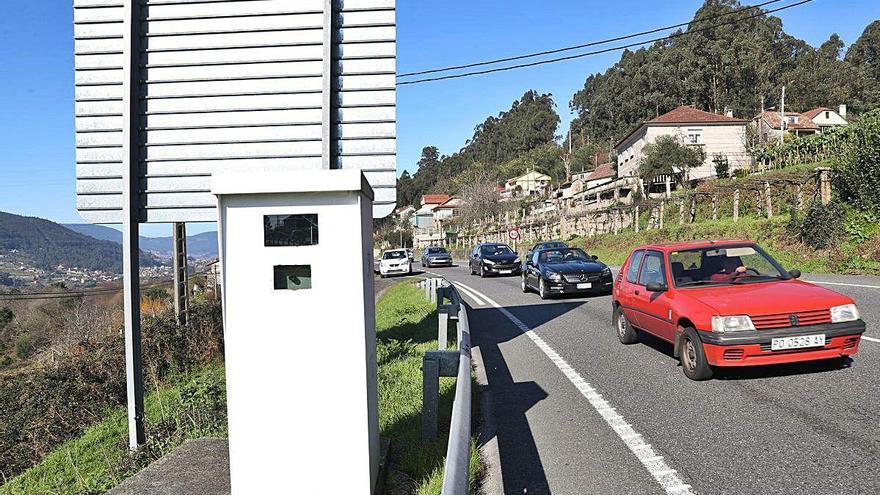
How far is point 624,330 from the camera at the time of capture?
9859 mm

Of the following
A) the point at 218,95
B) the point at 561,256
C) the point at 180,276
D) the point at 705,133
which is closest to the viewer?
the point at 218,95

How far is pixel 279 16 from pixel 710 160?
62034mm

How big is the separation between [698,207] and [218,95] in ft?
109

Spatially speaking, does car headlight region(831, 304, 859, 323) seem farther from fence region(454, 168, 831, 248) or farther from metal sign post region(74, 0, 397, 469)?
fence region(454, 168, 831, 248)

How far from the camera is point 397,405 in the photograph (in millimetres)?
6480

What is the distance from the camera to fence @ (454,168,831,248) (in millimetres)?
25859

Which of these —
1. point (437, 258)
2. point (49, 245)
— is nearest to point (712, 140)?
point (437, 258)

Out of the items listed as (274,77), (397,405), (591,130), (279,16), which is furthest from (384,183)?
(591,130)

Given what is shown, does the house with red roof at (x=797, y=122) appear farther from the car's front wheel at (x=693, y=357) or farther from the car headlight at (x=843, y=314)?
the car's front wheel at (x=693, y=357)

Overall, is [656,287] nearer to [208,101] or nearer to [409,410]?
[409,410]

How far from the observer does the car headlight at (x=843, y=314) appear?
672 centimetres

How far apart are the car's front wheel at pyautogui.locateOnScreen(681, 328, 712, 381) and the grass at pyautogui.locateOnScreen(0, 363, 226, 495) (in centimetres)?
484

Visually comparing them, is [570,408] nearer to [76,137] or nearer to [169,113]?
[169,113]

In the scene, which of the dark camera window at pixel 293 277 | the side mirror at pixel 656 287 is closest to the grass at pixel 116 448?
the dark camera window at pixel 293 277
